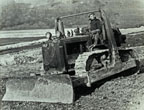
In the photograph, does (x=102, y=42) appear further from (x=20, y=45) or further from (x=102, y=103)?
(x=20, y=45)

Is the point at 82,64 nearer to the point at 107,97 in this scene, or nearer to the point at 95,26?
the point at 107,97

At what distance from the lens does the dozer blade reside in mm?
4426

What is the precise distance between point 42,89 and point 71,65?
0.86 meters

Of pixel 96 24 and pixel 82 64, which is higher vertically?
pixel 96 24

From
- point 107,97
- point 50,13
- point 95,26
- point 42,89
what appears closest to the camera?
point 107,97

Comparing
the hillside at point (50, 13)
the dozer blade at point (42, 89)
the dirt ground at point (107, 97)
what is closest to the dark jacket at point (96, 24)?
the dirt ground at point (107, 97)

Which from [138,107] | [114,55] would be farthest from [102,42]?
[138,107]

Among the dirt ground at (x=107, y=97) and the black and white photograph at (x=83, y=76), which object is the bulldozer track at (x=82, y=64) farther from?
the dirt ground at (x=107, y=97)

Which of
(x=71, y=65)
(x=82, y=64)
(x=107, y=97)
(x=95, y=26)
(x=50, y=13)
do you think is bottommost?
(x=50, y=13)

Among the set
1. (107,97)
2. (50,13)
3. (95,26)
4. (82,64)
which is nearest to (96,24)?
(95,26)

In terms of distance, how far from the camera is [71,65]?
5340mm

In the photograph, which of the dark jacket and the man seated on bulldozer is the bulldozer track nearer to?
the man seated on bulldozer

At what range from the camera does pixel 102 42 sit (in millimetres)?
5559

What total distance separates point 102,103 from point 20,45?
20.5 feet
